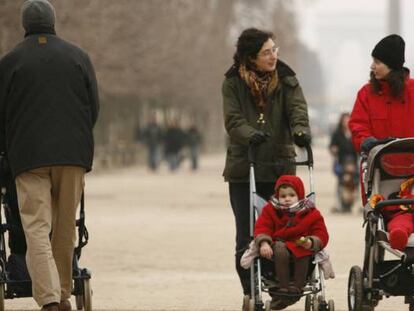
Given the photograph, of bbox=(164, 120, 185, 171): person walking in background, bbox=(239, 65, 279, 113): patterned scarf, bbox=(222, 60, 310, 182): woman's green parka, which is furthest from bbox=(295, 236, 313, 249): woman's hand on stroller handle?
bbox=(164, 120, 185, 171): person walking in background

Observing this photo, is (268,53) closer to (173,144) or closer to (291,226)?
(291,226)

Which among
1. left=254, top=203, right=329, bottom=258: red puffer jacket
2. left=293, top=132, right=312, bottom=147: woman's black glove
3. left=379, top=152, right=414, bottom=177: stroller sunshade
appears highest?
left=293, top=132, right=312, bottom=147: woman's black glove

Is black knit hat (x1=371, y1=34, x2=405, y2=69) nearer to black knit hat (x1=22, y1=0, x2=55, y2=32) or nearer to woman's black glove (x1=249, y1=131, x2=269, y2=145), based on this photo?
woman's black glove (x1=249, y1=131, x2=269, y2=145)

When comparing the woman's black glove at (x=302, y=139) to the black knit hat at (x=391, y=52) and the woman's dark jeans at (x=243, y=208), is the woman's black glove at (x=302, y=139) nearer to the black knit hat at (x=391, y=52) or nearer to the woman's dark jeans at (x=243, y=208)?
the woman's dark jeans at (x=243, y=208)

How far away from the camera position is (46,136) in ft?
32.3

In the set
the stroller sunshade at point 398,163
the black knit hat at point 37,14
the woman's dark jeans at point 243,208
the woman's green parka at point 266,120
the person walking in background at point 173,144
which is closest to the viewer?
the black knit hat at point 37,14

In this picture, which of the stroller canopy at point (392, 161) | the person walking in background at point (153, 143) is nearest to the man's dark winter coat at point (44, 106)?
the stroller canopy at point (392, 161)

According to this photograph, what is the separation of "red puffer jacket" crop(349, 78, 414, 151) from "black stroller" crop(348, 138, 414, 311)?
0.20 m

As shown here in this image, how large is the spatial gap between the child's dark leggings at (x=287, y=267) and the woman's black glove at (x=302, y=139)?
2.46 feet

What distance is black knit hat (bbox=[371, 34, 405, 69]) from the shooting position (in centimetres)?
1033

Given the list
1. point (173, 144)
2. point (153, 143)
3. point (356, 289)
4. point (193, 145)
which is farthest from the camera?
point (193, 145)

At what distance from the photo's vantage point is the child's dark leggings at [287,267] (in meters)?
9.73

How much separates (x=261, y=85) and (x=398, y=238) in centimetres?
162

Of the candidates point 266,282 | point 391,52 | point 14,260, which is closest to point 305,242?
point 266,282
